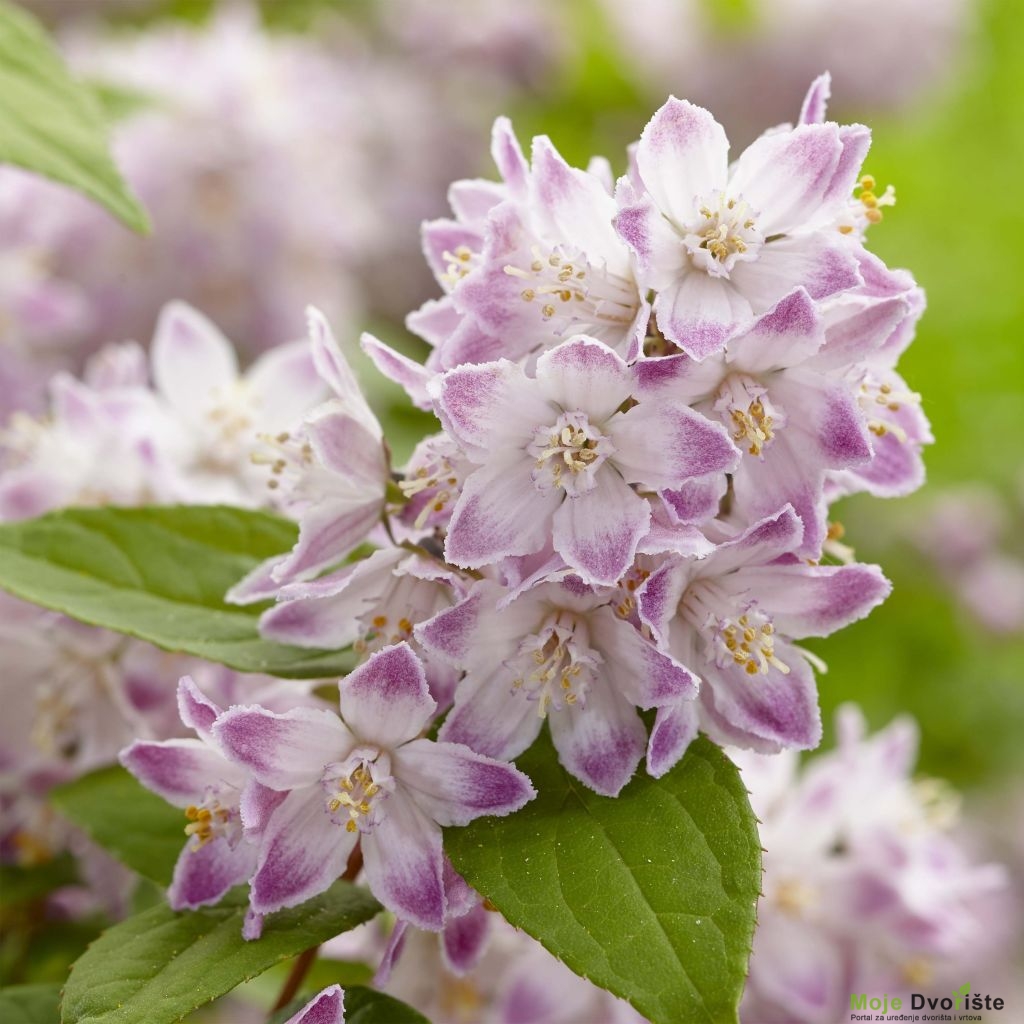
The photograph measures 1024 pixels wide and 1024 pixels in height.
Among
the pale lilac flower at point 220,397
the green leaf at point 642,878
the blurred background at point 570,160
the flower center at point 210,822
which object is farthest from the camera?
the blurred background at point 570,160

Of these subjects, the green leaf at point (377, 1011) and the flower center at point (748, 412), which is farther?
the green leaf at point (377, 1011)

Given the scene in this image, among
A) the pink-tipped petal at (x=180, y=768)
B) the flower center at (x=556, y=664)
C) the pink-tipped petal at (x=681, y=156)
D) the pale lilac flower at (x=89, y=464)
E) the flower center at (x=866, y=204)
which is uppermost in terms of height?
the flower center at (x=866, y=204)

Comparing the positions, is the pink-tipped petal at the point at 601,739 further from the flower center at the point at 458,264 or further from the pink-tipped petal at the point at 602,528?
the flower center at the point at 458,264

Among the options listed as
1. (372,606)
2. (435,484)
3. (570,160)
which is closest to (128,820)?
(372,606)

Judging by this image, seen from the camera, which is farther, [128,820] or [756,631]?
[128,820]

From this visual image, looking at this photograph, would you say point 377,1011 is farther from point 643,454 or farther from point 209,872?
point 643,454

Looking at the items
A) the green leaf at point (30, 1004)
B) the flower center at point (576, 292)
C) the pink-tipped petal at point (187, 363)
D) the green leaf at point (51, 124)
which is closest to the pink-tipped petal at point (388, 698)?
the flower center at point (576, 292)
